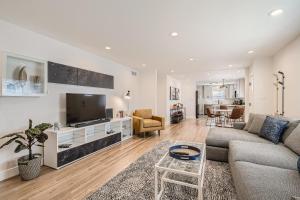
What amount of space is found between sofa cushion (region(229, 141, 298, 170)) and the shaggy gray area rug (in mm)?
428

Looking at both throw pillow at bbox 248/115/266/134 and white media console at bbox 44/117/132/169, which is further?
throw pillow at bbox 248/115/266/134

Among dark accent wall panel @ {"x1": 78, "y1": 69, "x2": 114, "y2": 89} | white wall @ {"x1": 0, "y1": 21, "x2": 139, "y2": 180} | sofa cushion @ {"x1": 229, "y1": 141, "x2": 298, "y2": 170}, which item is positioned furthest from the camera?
dark accent wall panel @ {"x1": 78, "y1": 69, "x2": 114, "y2": 89}

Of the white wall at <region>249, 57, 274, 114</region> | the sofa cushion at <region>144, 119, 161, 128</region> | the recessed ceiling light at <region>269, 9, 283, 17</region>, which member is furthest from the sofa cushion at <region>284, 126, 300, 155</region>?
the sofa cushion at <region>144, 119, 161, 128</region>

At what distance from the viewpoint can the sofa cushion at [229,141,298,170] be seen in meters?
1.73

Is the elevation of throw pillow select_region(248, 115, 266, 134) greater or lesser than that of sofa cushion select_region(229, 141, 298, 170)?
greater

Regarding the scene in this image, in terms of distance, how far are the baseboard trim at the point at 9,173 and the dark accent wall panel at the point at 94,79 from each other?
1.95 meters

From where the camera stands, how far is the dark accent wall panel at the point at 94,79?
11.9 ft

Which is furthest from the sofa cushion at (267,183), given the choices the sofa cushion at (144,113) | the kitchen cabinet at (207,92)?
the kitchen cabinet at (207,92)

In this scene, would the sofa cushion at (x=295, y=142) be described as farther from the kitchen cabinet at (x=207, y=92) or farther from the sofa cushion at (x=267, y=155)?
the kitchen cabinet at (x=207, y=92)

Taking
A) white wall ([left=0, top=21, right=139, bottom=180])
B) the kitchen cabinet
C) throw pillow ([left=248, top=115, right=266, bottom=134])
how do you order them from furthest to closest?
the kitchen cabinet < throw pillow ([left=248, top=115, right=266, bottom=134]) < white wall ([left=0, top=21, right=139, bottom=180])

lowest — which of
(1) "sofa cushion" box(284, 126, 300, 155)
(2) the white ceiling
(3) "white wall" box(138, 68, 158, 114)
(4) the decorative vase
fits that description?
(4) the decorative vase

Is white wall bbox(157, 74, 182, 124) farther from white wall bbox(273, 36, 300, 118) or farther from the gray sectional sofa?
white wall bbox(273, 36, 300, 118)

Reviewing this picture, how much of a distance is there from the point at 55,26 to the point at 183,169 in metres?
2.88

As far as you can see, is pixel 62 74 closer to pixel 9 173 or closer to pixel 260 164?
pixel 9 173
